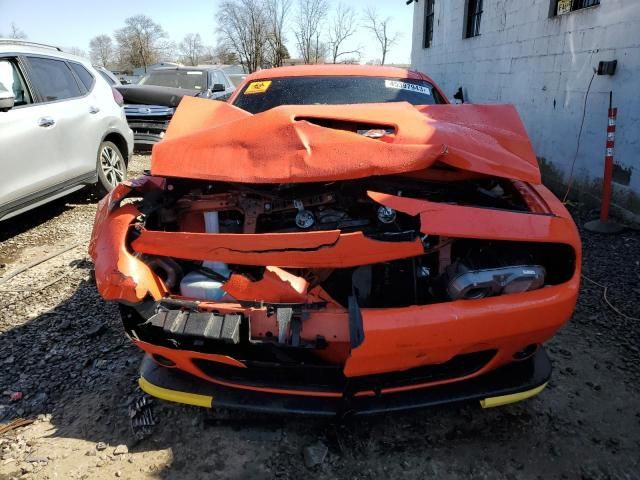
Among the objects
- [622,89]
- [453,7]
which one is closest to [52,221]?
[622,89]

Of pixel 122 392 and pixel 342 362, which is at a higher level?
pixel 342 362

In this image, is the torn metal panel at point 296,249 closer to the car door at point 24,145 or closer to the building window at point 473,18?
the car door at point 24,145

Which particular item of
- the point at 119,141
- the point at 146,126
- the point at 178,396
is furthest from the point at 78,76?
the point at 178,396

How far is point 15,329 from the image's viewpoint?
117 inches

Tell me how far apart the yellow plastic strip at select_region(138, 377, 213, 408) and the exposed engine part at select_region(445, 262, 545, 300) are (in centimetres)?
109

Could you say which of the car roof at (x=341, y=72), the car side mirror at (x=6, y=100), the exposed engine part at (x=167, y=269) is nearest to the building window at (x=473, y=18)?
the car roof at (x=341, y=72)

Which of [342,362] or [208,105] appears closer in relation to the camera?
[342,362]

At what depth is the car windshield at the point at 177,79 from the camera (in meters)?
9.77

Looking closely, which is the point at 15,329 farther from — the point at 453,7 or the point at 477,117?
the point at 453,7

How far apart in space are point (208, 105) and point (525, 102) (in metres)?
5.62

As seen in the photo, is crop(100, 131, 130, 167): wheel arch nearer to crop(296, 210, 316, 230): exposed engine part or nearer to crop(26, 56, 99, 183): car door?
crop(26, 56, 99, 183): car door

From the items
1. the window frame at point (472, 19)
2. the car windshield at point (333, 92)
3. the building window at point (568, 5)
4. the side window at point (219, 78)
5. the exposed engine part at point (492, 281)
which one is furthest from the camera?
the side window at point (219, 78)

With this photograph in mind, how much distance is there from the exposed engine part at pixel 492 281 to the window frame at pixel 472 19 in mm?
8204

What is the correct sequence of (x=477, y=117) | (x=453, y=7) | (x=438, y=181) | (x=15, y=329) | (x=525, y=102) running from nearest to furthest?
(x=438, y=181) → (x=477, y=117) → (x=15, y=329) → (x=525, y=102) → (x=453, y=7)
